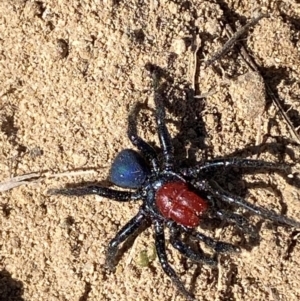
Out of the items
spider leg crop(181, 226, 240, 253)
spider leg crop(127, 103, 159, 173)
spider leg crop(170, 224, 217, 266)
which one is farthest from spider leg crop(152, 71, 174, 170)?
spider leg crop(181, 226, 240, 253)

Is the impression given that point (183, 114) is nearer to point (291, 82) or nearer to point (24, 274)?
point (291, 82)

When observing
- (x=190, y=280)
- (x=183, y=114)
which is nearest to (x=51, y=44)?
(x=183, y=114)

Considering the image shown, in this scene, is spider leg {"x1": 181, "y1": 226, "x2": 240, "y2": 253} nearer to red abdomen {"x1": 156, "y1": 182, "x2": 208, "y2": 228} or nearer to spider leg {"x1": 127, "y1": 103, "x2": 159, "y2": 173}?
red abdomen {"x1": 156, "y1": 182, "x2": 208, "y2": 228}

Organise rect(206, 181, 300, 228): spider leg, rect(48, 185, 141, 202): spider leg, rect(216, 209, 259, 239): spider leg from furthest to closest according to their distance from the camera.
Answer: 1. rect(48, 185, 141, 202): spider leg
2. rect(216, 209, 259, 239): spider leg
3. rect(206, 181, 300, 228): spider leg

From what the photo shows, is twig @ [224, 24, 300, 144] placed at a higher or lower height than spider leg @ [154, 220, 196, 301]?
higher

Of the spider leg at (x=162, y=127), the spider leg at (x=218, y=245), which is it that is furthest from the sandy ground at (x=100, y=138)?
the spider leg at (x=218, y=245)

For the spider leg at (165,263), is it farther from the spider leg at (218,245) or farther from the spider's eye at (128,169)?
the spider's eye at (128,169)

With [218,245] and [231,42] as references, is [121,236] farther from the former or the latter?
[231,42]
